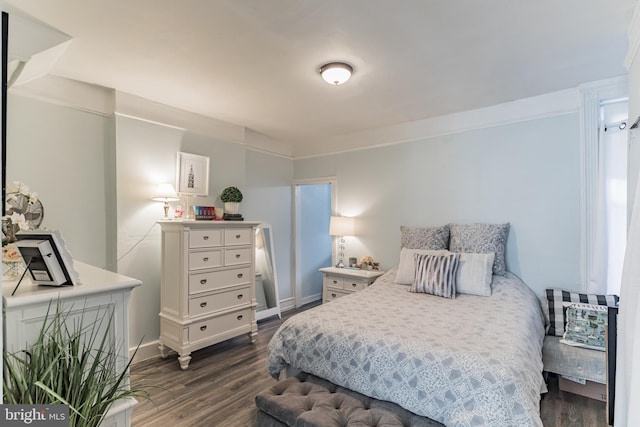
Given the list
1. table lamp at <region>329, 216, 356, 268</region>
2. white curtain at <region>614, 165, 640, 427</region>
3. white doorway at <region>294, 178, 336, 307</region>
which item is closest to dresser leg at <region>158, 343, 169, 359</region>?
white doorway at <region>294, 178, 336, 307</region>

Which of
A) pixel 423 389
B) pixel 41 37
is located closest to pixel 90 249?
pixel 41 37

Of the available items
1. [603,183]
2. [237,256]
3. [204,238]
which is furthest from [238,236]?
[603,183]

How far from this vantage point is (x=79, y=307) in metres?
1.20

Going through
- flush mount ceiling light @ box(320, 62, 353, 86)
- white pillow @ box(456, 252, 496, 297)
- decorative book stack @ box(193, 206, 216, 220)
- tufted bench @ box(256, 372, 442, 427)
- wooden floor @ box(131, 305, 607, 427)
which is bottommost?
wooden floor @ box(131, 305, 607, 427)

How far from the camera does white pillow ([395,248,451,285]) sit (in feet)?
9.98

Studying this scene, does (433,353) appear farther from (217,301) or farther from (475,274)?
(217,301)

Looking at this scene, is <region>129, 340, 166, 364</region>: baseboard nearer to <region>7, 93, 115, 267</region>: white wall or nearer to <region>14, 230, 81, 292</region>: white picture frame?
<region>7, 93, 115, 267</region>: white wall

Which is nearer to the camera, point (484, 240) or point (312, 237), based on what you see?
point (484, 240)

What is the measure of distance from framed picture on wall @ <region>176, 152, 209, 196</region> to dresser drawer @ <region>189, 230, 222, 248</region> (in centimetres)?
58

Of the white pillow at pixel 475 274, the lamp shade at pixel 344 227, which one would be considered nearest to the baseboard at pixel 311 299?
the lamp shade at pixel 344 227

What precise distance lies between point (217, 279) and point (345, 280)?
152 centimetres

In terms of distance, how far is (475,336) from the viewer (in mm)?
1858

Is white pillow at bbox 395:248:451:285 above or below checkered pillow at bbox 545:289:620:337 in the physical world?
above

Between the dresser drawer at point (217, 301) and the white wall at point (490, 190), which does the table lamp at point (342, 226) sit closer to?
the white wall at point (490, 190)
